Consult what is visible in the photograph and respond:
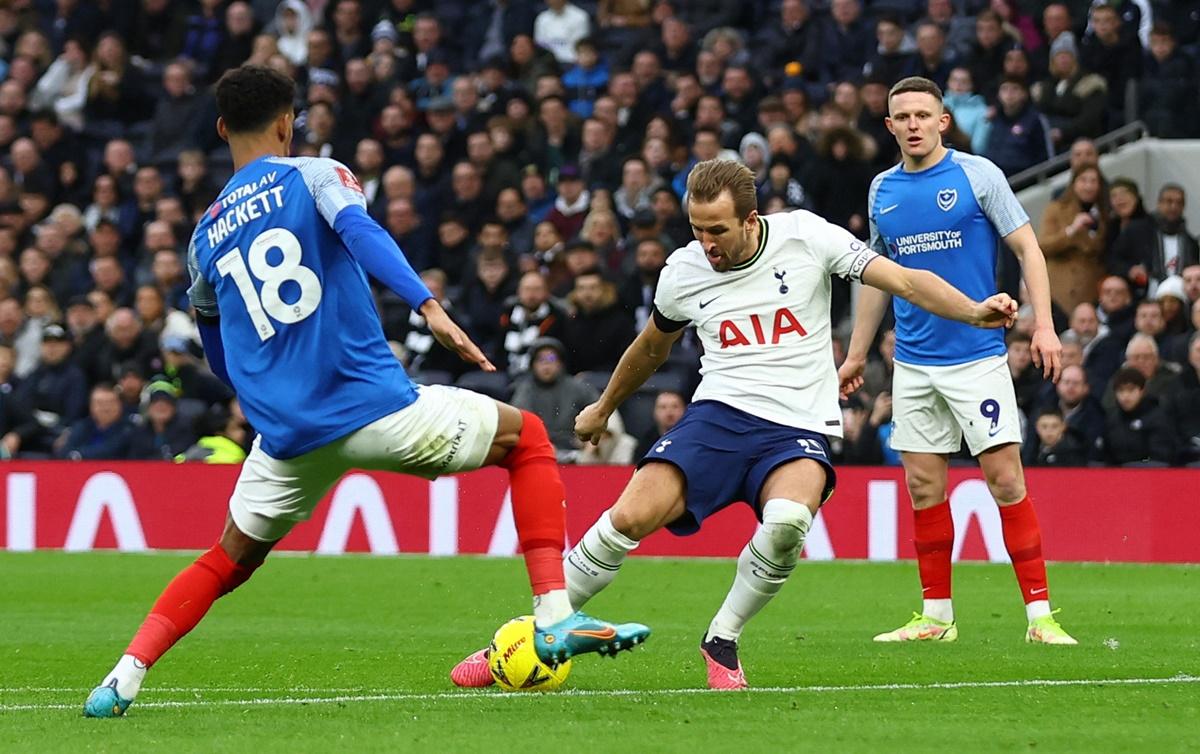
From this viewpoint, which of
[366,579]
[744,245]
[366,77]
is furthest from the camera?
[366,77]

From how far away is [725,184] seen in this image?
291 inches

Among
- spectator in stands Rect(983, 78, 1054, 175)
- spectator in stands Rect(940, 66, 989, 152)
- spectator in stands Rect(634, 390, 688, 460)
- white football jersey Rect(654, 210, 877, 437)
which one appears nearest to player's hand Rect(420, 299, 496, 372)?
white football jersey Rect(654, 210, 877, 437)

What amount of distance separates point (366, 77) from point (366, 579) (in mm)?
8637

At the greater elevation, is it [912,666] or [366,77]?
[366,77]

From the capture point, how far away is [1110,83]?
18.8 meters

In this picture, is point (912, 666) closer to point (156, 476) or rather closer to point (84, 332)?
point (156, 476)

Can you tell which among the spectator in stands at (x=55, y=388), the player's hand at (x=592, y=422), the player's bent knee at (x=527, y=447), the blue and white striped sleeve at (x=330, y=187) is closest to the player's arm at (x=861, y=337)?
the player's hand at (x=592, y=422)

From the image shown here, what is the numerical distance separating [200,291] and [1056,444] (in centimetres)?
964

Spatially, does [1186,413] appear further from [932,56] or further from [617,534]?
[617,534]

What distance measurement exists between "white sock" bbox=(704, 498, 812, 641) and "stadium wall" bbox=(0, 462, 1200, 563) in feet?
25.4

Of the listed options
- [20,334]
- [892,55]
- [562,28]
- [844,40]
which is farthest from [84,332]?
[892,55]

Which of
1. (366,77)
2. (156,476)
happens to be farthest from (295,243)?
(366,77)

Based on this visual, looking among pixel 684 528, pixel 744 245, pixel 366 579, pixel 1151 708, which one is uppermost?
pixel 744 245

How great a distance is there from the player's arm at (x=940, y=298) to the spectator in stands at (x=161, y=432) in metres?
10.9
